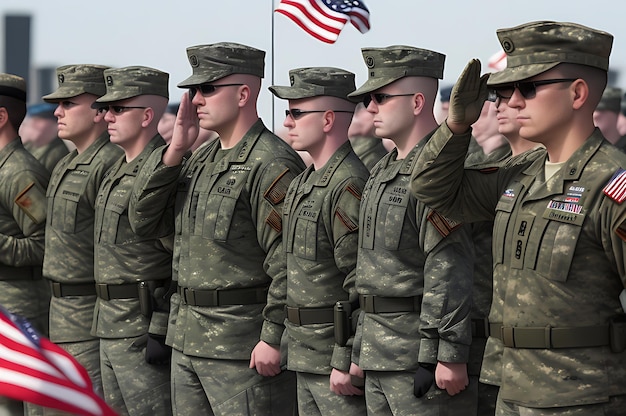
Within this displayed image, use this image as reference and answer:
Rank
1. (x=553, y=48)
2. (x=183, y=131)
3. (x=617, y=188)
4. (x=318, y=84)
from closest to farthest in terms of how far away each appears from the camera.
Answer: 1. (x=617, y=188)
2. (x=553, y=48)
3. (x=318, y=84)
4. (x=183, y=131)

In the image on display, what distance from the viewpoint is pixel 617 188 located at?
5.41 metres

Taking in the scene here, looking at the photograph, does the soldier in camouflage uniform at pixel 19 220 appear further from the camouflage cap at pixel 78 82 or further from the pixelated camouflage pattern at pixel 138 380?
the pixelated camouflage pattern at pixel 138 380

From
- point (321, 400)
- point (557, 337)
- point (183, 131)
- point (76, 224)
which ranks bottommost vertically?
point (321, 400)

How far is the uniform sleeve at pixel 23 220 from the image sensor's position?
31.3 feet

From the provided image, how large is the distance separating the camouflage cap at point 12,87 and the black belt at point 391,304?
164 inches

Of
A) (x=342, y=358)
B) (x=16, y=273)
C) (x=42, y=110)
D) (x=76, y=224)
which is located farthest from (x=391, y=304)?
(x=42, y=110)

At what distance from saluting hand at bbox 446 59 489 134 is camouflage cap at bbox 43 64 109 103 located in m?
4.02

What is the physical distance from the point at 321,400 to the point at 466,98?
2.18m

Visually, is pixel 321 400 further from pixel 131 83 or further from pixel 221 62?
pixel 131 83

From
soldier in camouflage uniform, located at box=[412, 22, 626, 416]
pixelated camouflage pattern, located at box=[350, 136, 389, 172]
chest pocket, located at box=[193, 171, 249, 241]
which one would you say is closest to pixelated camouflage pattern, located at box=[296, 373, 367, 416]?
chest pocket, located at box=[193, 171, 249, 241]

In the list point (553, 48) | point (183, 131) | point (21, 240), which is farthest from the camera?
point (21, 240)

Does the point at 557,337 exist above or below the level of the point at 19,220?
above

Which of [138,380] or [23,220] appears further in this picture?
[23,220]

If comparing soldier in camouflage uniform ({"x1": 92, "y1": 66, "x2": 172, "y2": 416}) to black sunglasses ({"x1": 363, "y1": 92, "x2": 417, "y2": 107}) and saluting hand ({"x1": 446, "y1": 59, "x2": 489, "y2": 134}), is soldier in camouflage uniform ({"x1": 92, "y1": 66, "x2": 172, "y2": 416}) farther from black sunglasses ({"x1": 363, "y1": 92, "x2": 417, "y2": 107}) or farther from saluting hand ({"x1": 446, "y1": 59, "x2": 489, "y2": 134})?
saluting hand ({"x1": 446, "y1": 59, "x2": 489, "y2": 134})
